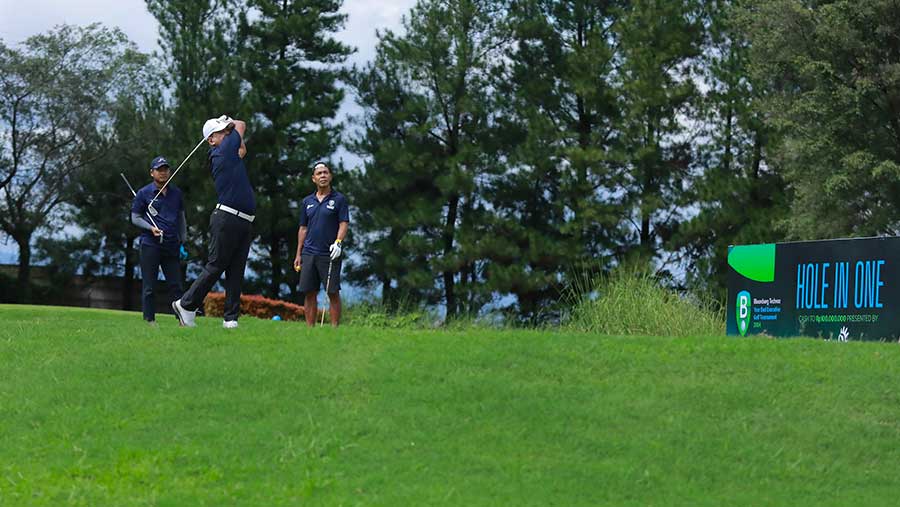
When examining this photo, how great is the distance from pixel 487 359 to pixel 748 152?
30.2m

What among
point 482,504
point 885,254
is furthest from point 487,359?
point 885,254

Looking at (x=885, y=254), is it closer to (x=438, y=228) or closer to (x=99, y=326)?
(x=99, y=326)

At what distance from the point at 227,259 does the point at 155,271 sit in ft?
5.85

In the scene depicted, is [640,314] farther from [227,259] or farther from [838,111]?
[838,111]

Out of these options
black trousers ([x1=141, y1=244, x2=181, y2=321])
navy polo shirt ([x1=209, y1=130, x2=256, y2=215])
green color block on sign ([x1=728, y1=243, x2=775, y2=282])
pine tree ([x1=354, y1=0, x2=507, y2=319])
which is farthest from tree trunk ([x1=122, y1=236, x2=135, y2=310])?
navy polo shirt ([x1=209, y1=130, x2=256, y2=215])

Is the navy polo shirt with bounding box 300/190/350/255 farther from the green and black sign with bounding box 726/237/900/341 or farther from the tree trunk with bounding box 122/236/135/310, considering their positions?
the tree trunk with bounding box 122/236/135/310

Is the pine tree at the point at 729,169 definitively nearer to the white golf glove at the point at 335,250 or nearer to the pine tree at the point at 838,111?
the pine tree at the point at 838,111

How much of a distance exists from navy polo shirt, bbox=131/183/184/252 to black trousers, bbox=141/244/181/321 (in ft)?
0.26

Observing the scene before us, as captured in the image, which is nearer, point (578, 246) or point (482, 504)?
point (482, 504)

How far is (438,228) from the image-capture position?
3875 centimetres

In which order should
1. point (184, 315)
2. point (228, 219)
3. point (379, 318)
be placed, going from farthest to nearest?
point (379, 318) → point (184, 315) → point (228, 219)

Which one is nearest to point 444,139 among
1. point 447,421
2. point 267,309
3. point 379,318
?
point 267,309

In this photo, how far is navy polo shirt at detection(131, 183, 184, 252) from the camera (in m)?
13.0

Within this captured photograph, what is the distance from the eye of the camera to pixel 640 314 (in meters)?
16.9
